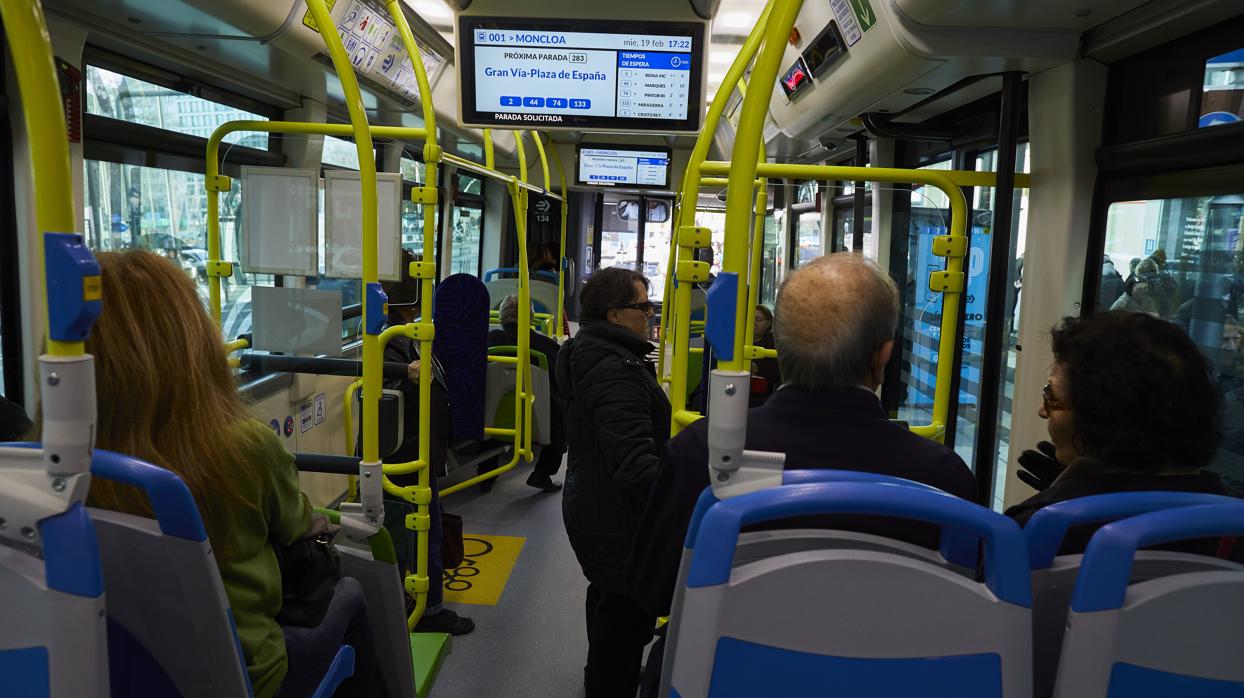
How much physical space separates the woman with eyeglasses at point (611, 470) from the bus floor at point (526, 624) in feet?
2.10

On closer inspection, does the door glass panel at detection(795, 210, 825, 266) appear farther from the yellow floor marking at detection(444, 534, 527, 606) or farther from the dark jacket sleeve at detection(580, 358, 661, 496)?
the dark jacket sleeve at detection(580, 358, 661, 496)

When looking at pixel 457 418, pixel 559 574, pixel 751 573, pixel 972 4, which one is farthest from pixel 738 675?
pixel 457 418

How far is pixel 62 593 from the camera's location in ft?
3.17

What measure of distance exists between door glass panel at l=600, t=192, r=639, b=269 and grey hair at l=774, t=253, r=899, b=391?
10668 mm

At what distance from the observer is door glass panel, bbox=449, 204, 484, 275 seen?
27.7 ft

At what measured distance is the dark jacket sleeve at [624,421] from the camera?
2.47 meters

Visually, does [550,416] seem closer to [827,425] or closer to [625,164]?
[625,164]

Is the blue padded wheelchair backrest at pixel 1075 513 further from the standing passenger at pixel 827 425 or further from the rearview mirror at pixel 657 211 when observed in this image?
the rearview mirror at pixel 657 211

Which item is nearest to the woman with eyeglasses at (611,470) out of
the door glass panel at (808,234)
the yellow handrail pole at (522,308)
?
the yellow handrail pole at (522,308)

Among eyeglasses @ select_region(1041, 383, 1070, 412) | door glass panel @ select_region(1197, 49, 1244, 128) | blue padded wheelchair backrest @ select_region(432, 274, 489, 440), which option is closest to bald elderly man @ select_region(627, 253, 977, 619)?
eyeglasses @ select_region(1041, 383, 1070, 412)

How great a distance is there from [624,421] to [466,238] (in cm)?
665

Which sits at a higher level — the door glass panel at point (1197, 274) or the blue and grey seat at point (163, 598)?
the door glass panel at point (1197, 274)

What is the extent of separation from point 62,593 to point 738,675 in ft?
2.59

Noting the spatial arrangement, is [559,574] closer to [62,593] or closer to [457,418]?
[457,418]
